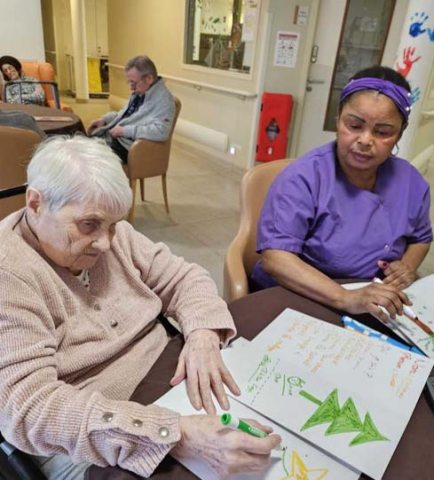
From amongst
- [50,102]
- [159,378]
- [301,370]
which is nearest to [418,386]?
[301,370]

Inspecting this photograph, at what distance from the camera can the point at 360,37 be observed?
4000 mm

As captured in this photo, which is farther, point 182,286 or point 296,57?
point 296,57

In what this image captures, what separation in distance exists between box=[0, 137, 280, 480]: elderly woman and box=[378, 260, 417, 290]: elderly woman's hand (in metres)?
0.56

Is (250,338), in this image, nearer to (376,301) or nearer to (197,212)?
(376,301)

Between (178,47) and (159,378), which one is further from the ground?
(178,47)

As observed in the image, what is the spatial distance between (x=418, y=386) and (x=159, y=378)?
1.69 ft

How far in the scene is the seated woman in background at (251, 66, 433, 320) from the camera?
1.19 m

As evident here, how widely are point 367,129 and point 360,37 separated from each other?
3.41 metres

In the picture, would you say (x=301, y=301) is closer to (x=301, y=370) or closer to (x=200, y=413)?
(x=301, y=370)

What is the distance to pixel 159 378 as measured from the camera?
828mm

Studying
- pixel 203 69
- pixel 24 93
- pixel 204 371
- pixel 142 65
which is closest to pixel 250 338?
pixel 204 371

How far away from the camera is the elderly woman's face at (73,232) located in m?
0.78

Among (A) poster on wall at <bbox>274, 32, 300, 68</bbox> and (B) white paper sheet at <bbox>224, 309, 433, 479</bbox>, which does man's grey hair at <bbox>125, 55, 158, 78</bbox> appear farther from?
(B) white paper sheet at <bbox>224, 309, 433, 479</bbox>

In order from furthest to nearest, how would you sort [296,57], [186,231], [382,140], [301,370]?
[296,57], [186,231], [382,140], [301,370]
